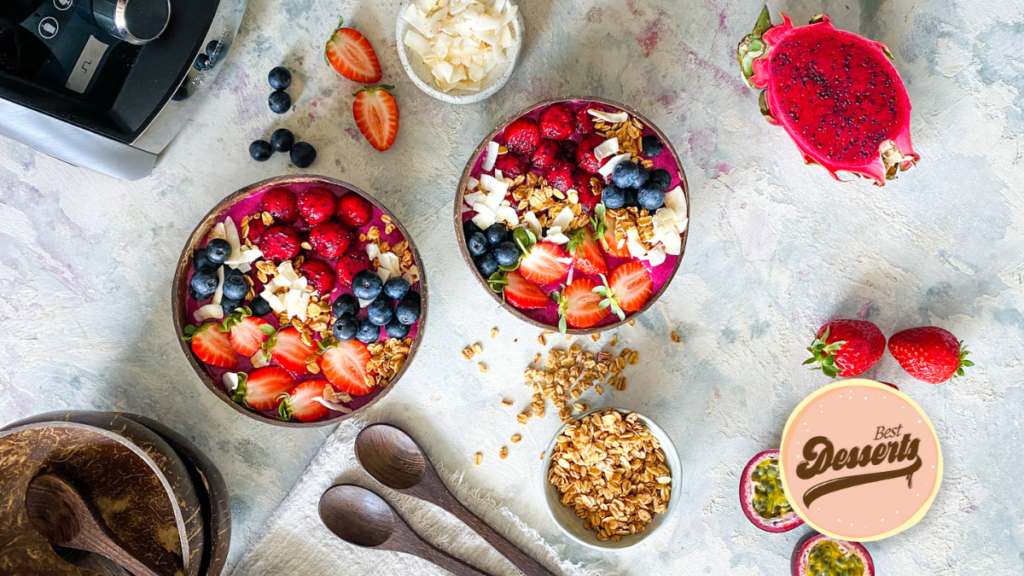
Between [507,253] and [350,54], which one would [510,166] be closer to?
[507,253]

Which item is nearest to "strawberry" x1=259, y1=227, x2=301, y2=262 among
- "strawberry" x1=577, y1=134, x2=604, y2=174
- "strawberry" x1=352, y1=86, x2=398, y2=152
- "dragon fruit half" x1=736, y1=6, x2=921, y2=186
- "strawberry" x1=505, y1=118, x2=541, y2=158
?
"strawberry" x1=352, y1=86, x2=398, y2=152

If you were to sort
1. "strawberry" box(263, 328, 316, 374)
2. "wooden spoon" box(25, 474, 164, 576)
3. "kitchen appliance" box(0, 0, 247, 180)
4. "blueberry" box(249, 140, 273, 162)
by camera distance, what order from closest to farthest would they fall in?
A: "kitchen appliance" box(0, 0, 247, 180) < "wooden spoon" box(25, 474, 164, 576) < "strawberry" box(263, 328, 316, 374) < "blueberry" box(249, 140, 273, 162)

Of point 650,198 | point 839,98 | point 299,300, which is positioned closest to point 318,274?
point 299,300

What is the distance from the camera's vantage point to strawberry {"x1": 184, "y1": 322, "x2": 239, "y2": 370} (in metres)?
1.54

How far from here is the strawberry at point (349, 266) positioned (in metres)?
1.51

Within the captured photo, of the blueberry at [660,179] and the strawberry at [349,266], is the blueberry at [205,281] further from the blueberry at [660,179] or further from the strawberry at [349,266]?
the blueberry at [660,179]

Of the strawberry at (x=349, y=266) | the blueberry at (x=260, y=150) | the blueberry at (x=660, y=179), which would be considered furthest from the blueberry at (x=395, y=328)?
the blueberry at (x=660, y=179)

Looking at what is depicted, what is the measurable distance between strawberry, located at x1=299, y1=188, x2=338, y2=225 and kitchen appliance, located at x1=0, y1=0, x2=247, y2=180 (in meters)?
0.37

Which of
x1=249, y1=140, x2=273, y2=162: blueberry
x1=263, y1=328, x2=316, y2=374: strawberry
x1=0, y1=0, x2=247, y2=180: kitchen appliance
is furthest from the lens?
x1=249, y1=140, x2=273, y2=162: blueberry

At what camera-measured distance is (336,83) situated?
5.59 ft

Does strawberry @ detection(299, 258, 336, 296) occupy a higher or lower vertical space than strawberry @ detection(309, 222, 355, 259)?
lower

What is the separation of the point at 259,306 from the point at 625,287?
89 cm

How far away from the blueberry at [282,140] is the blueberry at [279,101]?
51mm

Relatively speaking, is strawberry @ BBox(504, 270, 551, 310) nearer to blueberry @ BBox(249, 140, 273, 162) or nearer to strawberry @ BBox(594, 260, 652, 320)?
strawberry @ BBox(594, 260, 652, 320)
